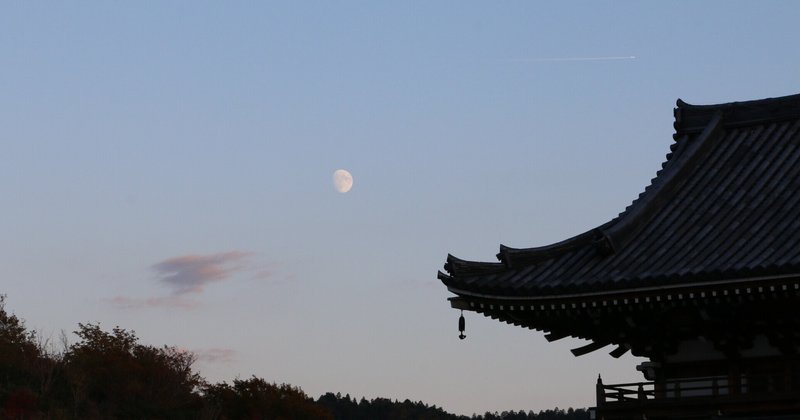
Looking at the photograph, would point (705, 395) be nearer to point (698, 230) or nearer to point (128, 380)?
point (698, 230)

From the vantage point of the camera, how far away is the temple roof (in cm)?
1998

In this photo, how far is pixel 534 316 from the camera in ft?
71.6

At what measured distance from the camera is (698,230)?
21.6 meters

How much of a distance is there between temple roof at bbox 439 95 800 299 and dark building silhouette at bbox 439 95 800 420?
0.02 m

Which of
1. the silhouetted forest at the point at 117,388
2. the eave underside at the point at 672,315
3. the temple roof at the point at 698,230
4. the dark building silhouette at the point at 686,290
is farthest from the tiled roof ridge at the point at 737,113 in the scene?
the silhouetted forest at the point at 117,388

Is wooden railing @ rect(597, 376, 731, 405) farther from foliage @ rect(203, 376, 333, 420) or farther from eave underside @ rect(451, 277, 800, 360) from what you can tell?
foliage @ rect(203, 376, 333, 420)

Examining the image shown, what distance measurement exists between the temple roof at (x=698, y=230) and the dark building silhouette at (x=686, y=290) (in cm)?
2

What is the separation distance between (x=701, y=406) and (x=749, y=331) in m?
1.50

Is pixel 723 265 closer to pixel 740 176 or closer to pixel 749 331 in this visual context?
pixel 749 331

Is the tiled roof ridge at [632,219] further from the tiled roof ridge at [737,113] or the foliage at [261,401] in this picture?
the foliage at [261,401]

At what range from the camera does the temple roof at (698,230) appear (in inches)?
787

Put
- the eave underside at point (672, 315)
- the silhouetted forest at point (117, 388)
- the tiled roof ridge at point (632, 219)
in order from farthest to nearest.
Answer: the silhouetted forest at point (117, 388)
the tiled roof ridge at point (632, 219)
the eave underside at point (672, 315)

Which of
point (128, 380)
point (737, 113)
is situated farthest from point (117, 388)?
point (737, 113)

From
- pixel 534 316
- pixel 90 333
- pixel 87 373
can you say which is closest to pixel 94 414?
pixel 87 373
